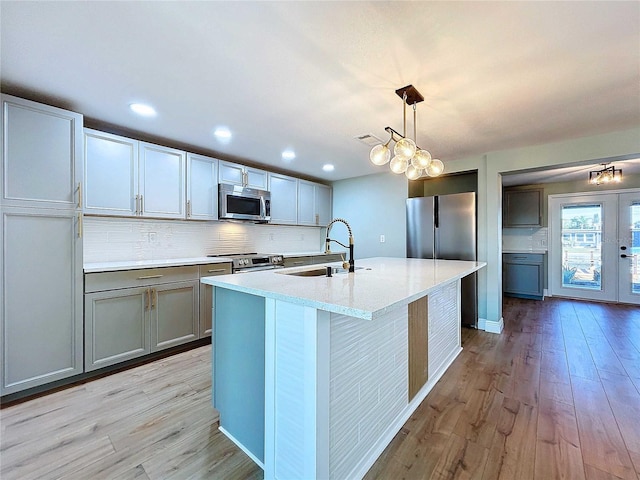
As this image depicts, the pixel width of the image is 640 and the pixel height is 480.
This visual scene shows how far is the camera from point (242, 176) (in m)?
3.69

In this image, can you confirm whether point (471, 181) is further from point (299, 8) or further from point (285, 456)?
point (285, 456)

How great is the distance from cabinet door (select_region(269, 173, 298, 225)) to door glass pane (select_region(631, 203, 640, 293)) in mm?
5720

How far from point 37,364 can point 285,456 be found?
2067 mm

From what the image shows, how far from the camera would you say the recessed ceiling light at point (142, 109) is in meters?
2.23

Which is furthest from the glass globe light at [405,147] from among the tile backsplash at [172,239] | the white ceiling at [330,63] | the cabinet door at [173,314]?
the tile backsplash at [172,239]

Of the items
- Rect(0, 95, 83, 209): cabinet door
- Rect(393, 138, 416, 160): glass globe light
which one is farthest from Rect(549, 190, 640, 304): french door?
Rect(0, 95, 83, 209): cabinet door

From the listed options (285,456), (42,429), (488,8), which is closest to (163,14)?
(488,8)

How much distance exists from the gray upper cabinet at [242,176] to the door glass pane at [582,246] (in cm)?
568

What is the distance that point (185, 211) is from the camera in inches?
124

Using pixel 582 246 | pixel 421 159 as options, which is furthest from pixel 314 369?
pixel 582 246

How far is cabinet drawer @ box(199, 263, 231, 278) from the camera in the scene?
3008mm

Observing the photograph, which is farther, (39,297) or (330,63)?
(39,297)

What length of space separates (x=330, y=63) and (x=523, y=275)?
565 centimetres

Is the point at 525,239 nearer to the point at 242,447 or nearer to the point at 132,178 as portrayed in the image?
the point at 242,447
